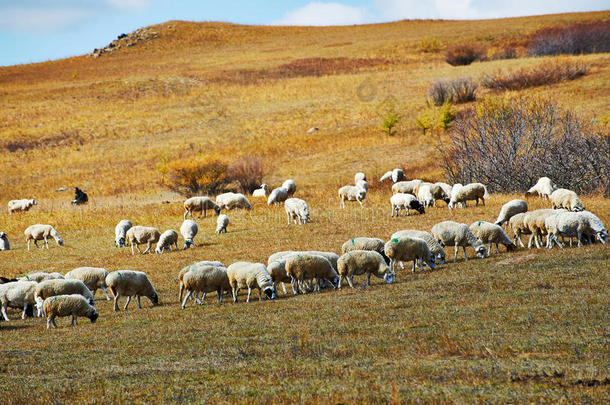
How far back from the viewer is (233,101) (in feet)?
284

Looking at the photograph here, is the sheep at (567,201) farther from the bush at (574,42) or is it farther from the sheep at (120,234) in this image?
the bush at (574,42)

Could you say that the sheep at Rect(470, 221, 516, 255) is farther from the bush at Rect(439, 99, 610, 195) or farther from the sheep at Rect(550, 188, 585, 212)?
the bush at Rect(439, 99, 610, 195)

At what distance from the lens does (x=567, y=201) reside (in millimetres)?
25172

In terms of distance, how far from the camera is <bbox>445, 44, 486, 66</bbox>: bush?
94.4 m

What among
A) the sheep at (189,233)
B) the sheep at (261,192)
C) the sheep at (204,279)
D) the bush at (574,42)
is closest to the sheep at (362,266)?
the sheep at (204,279)

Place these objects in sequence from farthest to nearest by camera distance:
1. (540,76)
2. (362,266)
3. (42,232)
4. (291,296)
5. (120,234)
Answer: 1. (540,76)
2. (42,232)
3. (120,234)
4. (362,266)
5. (291,296)

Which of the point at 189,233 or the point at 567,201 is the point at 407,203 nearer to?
the point at 567,201

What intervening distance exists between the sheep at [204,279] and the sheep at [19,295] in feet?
12.1

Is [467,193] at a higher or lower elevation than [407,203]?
higher

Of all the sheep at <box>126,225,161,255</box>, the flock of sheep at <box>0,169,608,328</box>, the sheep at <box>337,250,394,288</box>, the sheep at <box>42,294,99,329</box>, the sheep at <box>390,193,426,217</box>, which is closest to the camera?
the sheep at <box>42,294,99,329</box>

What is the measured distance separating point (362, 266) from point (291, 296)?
6.39ft

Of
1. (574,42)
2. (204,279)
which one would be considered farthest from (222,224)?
(574,42)

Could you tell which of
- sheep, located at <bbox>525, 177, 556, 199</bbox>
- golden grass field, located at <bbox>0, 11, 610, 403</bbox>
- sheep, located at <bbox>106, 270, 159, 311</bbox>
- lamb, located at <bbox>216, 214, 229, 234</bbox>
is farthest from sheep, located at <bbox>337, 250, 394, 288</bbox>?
sheep, located at <bbox>525, 177, 556, 199</bbox>

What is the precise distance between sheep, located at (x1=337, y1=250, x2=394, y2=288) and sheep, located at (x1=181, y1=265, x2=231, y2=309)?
9.66 feet
